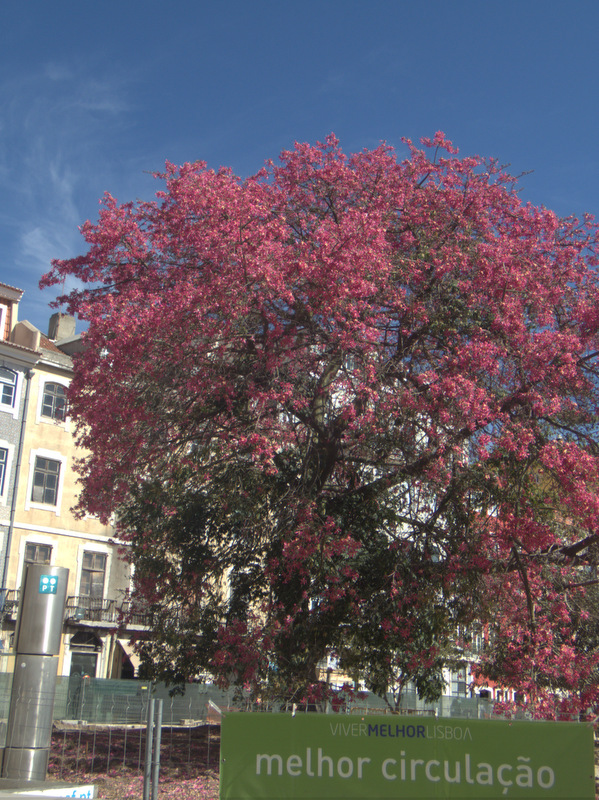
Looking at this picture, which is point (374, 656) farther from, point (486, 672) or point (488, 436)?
point (488, 436)

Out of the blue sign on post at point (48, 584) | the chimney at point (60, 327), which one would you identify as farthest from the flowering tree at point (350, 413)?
the chimney at point (60, 327)

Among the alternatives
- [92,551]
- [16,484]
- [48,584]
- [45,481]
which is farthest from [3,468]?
[48,584]

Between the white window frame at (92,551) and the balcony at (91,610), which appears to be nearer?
the balcony at (91,610)

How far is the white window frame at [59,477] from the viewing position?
32625 millimetres

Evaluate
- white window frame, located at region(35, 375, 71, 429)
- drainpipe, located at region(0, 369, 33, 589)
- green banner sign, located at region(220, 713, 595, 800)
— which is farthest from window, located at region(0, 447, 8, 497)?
green banner sign, located at region(220, 713, 595, 800)

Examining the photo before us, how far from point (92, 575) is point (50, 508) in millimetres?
3796

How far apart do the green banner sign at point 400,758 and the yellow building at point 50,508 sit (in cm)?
2556

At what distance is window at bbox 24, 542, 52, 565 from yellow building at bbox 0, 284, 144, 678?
0.04 meters

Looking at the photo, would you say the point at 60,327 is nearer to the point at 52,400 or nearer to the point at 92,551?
the point at 52,400

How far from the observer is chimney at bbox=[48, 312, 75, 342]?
3909cm

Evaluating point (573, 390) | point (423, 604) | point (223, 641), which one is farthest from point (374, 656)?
point (573, 390)

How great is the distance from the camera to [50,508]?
1310 inches

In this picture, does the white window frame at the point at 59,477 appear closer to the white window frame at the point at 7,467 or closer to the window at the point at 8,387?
the white window frame at the point at 7,467

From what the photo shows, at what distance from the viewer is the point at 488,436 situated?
12.0 m
